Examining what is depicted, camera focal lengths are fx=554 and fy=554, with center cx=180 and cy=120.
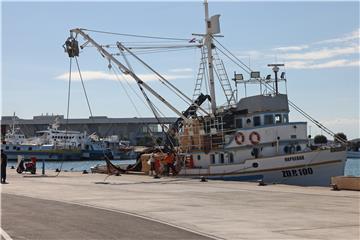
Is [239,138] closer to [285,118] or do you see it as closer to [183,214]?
[285,118]

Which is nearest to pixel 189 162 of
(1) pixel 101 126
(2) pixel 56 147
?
(2) pixel 56 147

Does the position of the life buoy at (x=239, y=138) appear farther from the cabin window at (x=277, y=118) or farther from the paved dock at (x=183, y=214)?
the paved dock at (x=183, y=214)

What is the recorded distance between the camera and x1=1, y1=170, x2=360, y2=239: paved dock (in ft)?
39.4

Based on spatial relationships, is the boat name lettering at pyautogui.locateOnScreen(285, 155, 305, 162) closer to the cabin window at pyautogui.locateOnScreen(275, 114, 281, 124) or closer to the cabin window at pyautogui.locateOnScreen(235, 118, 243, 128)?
the cabin window at pyautogui.locateOnScreen(275, 114, 281, 124)

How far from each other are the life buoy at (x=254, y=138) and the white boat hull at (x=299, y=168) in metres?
1.30

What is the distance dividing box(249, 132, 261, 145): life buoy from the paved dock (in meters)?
8.37

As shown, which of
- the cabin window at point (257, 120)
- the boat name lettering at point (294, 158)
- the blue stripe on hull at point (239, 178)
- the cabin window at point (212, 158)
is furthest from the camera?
the cabin window at point (212, 158)

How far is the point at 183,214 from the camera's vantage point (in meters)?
15.2

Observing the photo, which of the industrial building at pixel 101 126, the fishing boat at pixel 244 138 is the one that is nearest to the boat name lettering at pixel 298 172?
the fishing boat at pixel 244 138

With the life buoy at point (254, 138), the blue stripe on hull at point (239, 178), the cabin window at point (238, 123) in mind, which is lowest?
the blue stripe on hull at point (239, 178)

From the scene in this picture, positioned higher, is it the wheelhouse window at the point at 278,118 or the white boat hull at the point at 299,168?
the wheelhouse window at the point at 278,118

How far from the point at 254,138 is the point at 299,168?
3245 millimetres

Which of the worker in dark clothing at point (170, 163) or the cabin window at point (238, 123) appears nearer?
the cabin window at point (238, 123)

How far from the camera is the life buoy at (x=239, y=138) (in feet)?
104
